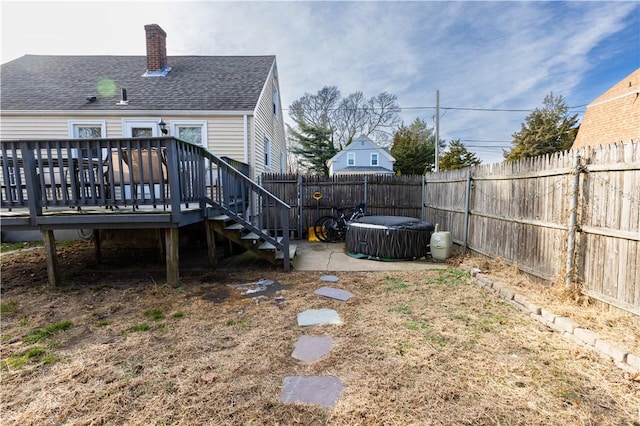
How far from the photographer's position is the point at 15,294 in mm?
3918

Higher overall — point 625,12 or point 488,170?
point 625,12

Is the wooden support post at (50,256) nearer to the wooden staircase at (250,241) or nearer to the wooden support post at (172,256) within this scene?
the wooden support post at (172,256)

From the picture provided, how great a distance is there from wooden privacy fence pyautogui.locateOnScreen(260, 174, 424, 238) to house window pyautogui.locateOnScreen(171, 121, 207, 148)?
6.54 feet

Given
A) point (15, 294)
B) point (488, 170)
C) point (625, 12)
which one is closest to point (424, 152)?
point (625, 12)

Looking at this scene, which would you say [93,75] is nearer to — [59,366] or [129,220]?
[129,220]

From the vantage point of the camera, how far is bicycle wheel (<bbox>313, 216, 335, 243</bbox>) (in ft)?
27.2

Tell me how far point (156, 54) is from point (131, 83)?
154 centimetres

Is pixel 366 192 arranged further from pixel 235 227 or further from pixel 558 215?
pixel 558 215

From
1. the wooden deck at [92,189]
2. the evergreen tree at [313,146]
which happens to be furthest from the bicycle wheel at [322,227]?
the evergreen tree at [313,146]

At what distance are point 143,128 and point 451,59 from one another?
13.1 meters

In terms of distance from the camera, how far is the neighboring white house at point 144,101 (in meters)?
7.87

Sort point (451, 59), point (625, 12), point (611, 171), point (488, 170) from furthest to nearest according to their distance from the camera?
point (451, 59)
point (625, 12)
point (488, 170)
point (611, 171)

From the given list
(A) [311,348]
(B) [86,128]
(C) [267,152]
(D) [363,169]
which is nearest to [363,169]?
(D) [363,169]

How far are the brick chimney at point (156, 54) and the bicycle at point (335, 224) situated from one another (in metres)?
7.46
